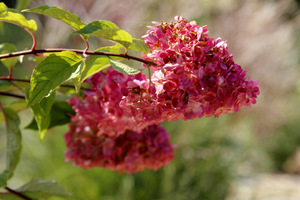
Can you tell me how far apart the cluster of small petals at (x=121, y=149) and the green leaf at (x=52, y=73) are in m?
0.23

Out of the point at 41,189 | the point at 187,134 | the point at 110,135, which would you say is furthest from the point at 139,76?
the point at 187,134

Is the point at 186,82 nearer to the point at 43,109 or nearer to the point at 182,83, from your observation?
the point at 182,83

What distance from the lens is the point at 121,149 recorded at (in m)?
0.66

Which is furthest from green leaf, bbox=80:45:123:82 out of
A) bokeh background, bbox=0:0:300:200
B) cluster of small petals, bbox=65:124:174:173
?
bokeh background, bbox=0:0:300:200

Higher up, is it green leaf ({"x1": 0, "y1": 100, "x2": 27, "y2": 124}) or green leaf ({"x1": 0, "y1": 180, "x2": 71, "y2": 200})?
green leaf ({"x1": 0, "y1": 100, "x2": 27, "y2": 124})

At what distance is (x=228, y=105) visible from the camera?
0.45 meters

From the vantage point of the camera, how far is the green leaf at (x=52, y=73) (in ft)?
1.39

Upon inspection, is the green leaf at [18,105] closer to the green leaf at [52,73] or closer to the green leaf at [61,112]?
the green leaf at [61,112]

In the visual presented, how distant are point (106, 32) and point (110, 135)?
0.26m

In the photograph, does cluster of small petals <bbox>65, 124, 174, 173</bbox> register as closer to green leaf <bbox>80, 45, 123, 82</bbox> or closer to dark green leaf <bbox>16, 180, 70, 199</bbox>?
dark green leaf <bbox>16, 180, 70, 199</bbox>

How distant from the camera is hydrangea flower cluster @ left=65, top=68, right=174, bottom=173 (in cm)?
57

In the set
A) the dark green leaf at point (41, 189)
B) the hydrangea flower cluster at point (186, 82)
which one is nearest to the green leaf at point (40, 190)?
the dark green leaf at point (41, 189)

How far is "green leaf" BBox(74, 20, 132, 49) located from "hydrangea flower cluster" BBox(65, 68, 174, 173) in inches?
4.0

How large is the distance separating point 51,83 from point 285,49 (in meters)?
3.45
